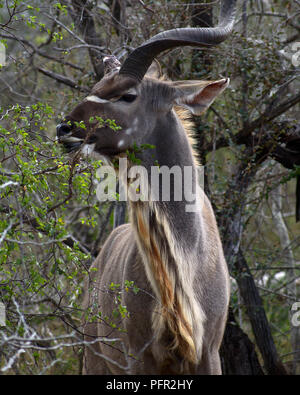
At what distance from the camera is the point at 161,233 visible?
448cm

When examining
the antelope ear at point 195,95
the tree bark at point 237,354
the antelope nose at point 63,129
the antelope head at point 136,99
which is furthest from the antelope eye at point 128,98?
the tree bark at point 237,354

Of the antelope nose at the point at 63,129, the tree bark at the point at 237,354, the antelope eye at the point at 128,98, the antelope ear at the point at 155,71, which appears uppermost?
the antelope ear at the point at 155,71

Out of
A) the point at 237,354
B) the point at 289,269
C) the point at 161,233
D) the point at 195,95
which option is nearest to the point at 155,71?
the point at 195,95

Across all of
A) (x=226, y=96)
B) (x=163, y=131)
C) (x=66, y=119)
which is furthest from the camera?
(x=226, y=96)

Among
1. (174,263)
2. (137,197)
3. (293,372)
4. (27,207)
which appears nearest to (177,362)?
(174,263)

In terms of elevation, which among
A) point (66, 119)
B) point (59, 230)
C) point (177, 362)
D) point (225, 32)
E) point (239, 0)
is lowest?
point (177, 362)

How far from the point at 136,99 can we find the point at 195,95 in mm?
438

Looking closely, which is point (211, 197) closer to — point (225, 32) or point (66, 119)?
point (225, 32)

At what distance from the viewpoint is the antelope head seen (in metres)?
4.31

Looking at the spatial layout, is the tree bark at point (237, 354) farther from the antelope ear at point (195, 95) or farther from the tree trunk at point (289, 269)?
the antelope ear at point (195, 95)

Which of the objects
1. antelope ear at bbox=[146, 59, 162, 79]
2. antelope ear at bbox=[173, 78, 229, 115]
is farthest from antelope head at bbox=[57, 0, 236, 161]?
antelope ear at bbox=[146, 59, 162, 79]

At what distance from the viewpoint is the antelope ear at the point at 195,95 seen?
4.66 meters

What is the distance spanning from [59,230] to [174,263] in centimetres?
95

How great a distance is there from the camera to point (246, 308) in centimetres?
709
